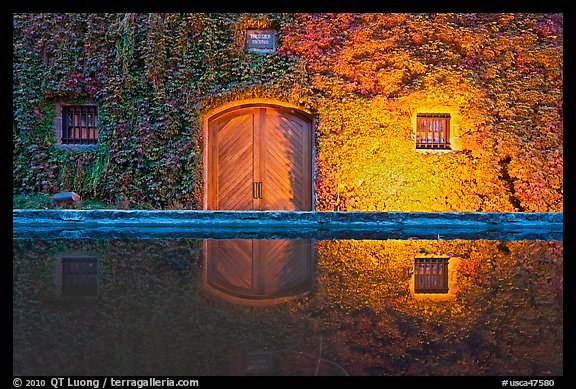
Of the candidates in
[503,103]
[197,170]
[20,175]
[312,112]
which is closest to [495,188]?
[503,103]

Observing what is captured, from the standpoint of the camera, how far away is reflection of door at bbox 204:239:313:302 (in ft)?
6.72

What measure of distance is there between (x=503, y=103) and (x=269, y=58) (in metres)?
5.02

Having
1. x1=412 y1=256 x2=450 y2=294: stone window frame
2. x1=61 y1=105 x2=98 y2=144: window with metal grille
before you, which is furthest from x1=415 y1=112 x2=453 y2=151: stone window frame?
x1=61 y1=105 x2=98 y2=144: window with metal grille

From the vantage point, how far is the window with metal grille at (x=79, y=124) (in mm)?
8172

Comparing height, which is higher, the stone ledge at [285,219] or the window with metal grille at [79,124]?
the window with metal grille at [79,124]

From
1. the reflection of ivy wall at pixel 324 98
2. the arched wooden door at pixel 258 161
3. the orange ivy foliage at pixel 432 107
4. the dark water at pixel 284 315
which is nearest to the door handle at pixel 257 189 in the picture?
the arched wooden door at pixel 258 161

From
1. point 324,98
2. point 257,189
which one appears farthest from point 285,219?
point 324,98

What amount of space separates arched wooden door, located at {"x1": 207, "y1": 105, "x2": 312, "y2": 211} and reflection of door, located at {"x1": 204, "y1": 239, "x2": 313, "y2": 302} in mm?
4244

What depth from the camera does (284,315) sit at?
1625mm

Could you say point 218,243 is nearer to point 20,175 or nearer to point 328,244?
point 328,244

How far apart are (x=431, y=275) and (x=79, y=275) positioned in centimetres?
222

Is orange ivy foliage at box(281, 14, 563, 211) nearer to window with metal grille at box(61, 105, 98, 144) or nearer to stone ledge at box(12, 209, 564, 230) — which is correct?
stone ledge at box(12, 209, 564, 230)

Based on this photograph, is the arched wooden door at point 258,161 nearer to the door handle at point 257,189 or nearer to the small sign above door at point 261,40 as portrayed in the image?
the door handle at point 257,189

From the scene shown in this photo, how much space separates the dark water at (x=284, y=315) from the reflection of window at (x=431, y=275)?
0.02 metres
